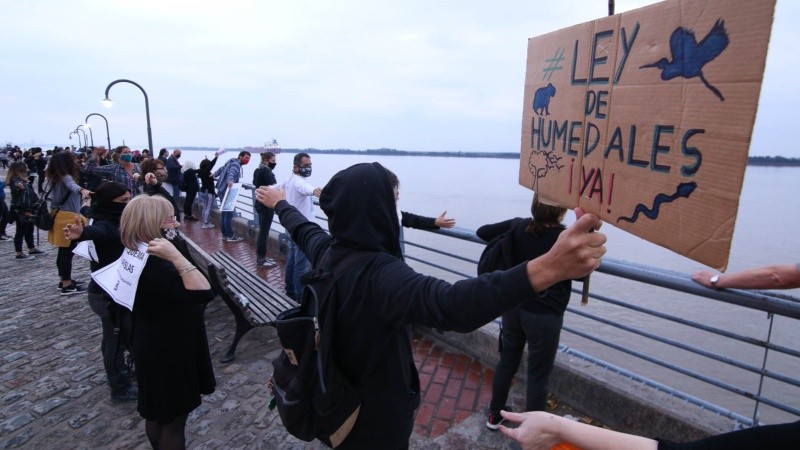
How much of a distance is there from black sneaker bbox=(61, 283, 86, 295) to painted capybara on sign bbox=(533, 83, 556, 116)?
23.9 feet

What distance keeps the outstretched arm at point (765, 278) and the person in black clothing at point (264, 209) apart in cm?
611

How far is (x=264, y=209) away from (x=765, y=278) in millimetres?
6795

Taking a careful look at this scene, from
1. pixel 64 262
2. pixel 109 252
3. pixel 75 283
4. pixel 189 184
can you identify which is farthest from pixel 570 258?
pixel 189 184

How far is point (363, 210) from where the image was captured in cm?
170

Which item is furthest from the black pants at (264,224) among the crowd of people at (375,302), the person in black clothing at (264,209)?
the crowd of people at (375,302)

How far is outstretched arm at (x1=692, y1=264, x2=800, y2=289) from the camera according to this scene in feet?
5.90

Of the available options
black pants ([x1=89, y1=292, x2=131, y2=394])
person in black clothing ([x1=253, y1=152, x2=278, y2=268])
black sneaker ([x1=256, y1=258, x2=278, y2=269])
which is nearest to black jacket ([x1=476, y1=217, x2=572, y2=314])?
black pants ([x1=89, y1=292, x2=131, y2=394])

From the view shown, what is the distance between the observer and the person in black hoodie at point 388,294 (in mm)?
1242

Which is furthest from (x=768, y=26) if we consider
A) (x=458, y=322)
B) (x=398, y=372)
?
(x=398, y=372)

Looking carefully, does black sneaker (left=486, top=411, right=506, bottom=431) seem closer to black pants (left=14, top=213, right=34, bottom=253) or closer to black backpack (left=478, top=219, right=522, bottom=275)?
black backpack (left=478, top=219, right=522, bottom=275)

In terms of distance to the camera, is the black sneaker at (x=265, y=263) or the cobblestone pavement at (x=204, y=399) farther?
the black sneaker at (x=265, y=263)

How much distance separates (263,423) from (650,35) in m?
3.49

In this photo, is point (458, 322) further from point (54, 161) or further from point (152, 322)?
point (54, 161)

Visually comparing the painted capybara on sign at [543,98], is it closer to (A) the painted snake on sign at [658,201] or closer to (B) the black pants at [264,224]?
(A) the painted snake on sign at [658,201]
